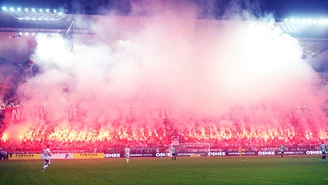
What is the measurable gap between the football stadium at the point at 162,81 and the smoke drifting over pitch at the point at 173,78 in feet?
0.41

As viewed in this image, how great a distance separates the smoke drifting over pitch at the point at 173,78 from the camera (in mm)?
41219

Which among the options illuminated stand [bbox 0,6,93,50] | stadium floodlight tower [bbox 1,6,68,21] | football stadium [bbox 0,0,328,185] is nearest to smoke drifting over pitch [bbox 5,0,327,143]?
football stadium [bbox 0,0,328,185]

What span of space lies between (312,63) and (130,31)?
25824mm

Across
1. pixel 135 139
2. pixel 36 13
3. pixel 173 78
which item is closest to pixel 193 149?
pixel 135 139

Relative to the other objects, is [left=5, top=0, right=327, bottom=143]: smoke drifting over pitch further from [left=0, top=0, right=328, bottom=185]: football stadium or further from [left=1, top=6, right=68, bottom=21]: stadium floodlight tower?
[left=1, top=6, right=68, bottom=21]: stadium floodlight tower

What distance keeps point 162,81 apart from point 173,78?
4.48ft

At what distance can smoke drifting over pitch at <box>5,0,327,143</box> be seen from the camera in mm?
41219

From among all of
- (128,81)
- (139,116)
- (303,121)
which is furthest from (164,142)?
(303,121)

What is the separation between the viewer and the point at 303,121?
49156 mm

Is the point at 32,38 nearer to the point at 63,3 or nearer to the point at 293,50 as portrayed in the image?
the point at 63,3

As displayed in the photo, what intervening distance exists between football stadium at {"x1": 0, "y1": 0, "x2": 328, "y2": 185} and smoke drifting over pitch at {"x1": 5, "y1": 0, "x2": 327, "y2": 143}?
0.12 metres

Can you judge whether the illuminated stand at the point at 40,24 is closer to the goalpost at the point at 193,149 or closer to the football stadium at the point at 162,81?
the football stadium at the point at 162,81

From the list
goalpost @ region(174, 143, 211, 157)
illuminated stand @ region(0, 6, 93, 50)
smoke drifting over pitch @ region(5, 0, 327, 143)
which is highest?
illuminated stand @ region(0, 6, 93, 50)

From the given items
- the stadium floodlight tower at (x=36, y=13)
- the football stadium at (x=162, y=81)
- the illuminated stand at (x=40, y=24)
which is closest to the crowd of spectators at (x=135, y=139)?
the football stadium at (x=162, y=81)
